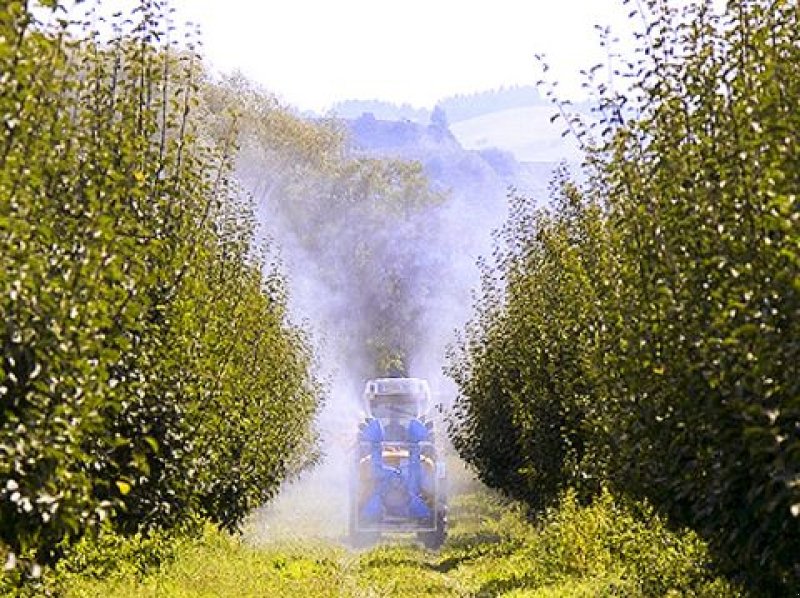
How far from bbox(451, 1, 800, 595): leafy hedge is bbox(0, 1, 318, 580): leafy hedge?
3582 millimetres

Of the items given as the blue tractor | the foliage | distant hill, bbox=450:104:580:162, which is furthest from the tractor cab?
distant hill, bbox=450:104:580:162

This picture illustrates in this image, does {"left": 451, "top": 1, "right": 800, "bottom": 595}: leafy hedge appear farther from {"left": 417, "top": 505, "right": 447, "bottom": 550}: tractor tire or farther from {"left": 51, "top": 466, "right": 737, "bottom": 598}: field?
{"left": 417, "top": 505, "right": 447, "bottom": 550}: tractor tire

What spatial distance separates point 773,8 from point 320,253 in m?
66.9

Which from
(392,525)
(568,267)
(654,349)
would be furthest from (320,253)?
(654,349)

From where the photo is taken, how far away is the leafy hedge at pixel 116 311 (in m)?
8.53

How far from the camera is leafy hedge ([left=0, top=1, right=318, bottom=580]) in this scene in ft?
28.0

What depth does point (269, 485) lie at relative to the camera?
95.3 feet

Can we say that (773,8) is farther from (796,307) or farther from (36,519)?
(36,519)

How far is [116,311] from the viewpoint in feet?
33.8

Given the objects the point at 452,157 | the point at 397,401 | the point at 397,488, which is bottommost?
the point at 397,488

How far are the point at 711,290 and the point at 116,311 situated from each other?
4020mm

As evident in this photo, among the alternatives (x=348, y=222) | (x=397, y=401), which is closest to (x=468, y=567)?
(x=397, y=401)

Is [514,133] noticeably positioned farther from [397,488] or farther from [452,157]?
[397,488]

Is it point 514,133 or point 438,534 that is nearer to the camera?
point 438,534
